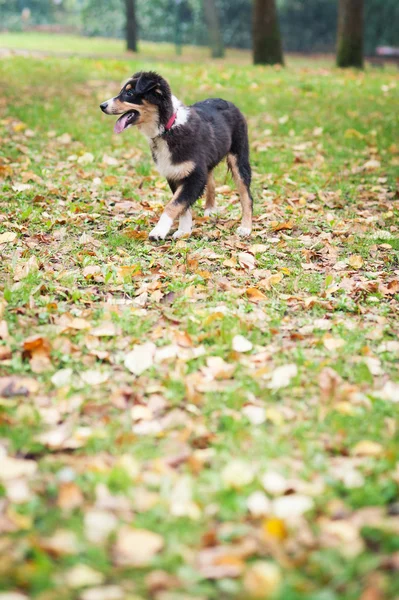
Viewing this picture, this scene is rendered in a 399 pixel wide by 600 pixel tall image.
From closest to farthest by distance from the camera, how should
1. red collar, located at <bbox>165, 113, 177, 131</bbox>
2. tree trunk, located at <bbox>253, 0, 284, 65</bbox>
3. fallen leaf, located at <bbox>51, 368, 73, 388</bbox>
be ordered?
1. fallen leaf, located at <bbox>51, 368, 73, 388</bbox>
2. red collar, located at <bbox>165, 113, 177, 131</bbox>
3. tree trunk, located at <bbox>253, 0, 284, 65</bbox>

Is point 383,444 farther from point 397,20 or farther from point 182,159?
point 397,20

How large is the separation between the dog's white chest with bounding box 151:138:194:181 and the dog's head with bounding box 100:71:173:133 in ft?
0.54

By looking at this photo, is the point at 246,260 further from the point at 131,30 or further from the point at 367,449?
the point at 131,30

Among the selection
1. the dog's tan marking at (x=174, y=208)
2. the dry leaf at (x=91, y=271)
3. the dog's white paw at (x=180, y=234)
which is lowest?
the dog's white paw at (x=180, y=234)

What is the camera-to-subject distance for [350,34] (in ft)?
54.0

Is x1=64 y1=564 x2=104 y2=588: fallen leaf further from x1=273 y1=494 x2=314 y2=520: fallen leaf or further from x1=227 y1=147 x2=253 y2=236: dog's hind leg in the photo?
x1=227 y1=147 x2=253 y2=236: dog's hind leg

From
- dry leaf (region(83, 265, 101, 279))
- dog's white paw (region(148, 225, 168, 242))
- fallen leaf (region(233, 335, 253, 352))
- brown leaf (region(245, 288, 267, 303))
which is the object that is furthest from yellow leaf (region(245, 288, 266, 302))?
dog's white paw (region(148, 225, 168, 242))

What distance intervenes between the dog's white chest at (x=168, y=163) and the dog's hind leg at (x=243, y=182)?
0.74 meters

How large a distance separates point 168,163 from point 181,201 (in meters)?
0.34

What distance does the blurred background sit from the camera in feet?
94.2

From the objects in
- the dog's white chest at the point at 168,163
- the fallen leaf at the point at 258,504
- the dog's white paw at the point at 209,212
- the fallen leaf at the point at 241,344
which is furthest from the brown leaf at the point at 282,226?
the fallen leaf at the point at 258,504

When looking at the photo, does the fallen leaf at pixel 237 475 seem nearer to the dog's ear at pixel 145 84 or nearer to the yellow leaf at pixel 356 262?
the yellow leaf at pixel 356 262

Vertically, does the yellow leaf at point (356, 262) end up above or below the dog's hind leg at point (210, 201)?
below

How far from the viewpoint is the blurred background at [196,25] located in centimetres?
2870
